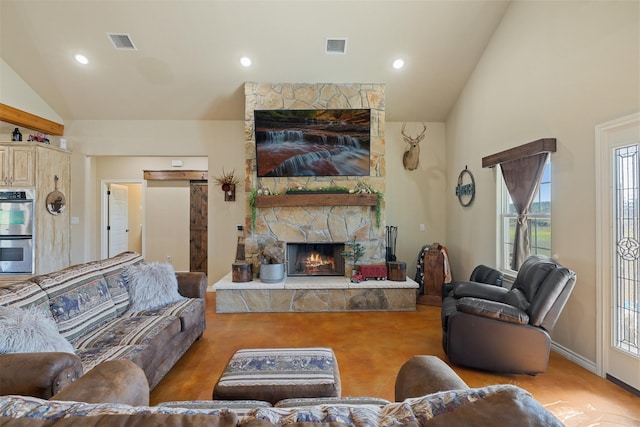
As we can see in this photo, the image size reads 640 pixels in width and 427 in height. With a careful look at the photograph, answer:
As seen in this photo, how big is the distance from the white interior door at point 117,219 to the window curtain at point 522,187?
709 cm

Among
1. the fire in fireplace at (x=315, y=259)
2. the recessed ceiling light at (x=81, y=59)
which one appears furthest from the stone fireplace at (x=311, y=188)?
the recessed ceiling light at (x=81, y=59)

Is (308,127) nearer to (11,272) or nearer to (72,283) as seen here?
(72,283)

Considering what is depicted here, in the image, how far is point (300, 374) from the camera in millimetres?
1702

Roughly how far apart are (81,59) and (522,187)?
6081mm

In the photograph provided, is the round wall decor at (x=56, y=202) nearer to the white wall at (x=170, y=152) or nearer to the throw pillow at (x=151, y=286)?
the white wall at (x=170, y=152)

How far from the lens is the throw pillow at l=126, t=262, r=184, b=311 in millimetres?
2836

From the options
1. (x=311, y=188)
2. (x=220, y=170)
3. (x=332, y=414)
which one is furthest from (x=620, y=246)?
(x=220, y=170)

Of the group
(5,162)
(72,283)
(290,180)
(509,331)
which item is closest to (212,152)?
(290,180)

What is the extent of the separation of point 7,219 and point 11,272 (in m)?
0.80

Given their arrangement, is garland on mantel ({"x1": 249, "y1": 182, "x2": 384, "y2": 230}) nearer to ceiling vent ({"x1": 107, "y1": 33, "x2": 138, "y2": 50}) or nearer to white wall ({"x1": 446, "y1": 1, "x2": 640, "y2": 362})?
white wall ({"x1": 446, "y1": 1, "x2": 640, "y2": 362})

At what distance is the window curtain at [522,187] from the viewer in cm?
313

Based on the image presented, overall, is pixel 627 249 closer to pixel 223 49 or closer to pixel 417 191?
pixel 417 191

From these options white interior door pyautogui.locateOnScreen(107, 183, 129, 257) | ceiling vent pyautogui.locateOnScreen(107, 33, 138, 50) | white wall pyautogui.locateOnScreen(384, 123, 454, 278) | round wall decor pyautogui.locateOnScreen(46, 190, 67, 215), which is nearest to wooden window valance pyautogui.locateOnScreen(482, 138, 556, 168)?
white wall pyautogui.locateOnScreen(384, 123, 454, 278)

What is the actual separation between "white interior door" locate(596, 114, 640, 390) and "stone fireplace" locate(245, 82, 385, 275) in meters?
2.53
